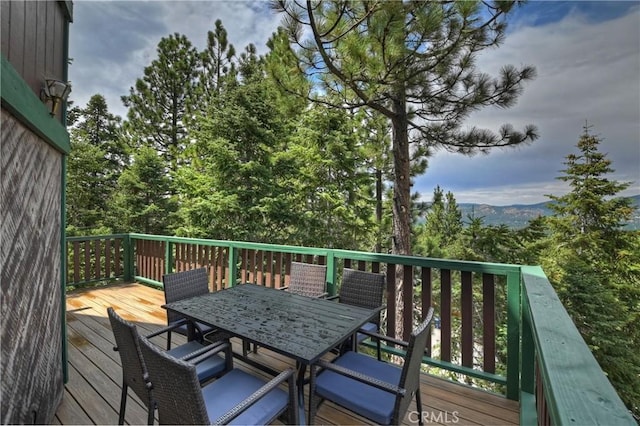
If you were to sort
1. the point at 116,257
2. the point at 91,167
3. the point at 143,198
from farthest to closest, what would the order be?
the point at 91,167 → the point at 143,198 → the point at 116,257

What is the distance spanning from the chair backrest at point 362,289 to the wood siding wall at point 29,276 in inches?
87.9

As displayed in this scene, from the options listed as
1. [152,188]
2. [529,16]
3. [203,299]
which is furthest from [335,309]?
[152,188]

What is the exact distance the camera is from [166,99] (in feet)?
42.4

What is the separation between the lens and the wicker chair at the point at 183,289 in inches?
98.4

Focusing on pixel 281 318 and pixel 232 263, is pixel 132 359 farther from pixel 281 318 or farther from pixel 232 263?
pixel 232 263

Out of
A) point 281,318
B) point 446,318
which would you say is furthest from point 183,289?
point 446,318

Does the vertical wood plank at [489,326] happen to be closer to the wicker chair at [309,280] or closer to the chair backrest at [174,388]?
the wicker chair at [309,280]

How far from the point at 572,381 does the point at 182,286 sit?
2.74 m

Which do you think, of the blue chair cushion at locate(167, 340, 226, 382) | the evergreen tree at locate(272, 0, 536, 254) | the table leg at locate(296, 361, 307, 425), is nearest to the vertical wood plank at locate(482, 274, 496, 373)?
the table leg at locate(296, 361, 307, 425)

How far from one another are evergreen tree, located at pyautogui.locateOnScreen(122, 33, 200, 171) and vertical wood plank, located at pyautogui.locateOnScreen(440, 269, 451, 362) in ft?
39.9

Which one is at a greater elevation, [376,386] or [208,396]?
[376,386]

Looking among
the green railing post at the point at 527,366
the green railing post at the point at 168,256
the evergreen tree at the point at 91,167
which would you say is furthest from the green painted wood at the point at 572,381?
the evergreen tree at the point at 91,167

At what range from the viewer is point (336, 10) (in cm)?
455

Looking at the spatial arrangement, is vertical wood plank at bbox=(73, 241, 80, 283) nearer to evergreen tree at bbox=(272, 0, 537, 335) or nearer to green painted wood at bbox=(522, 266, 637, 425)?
evergreen tree at bbox=(272, 0, 537, 335)
